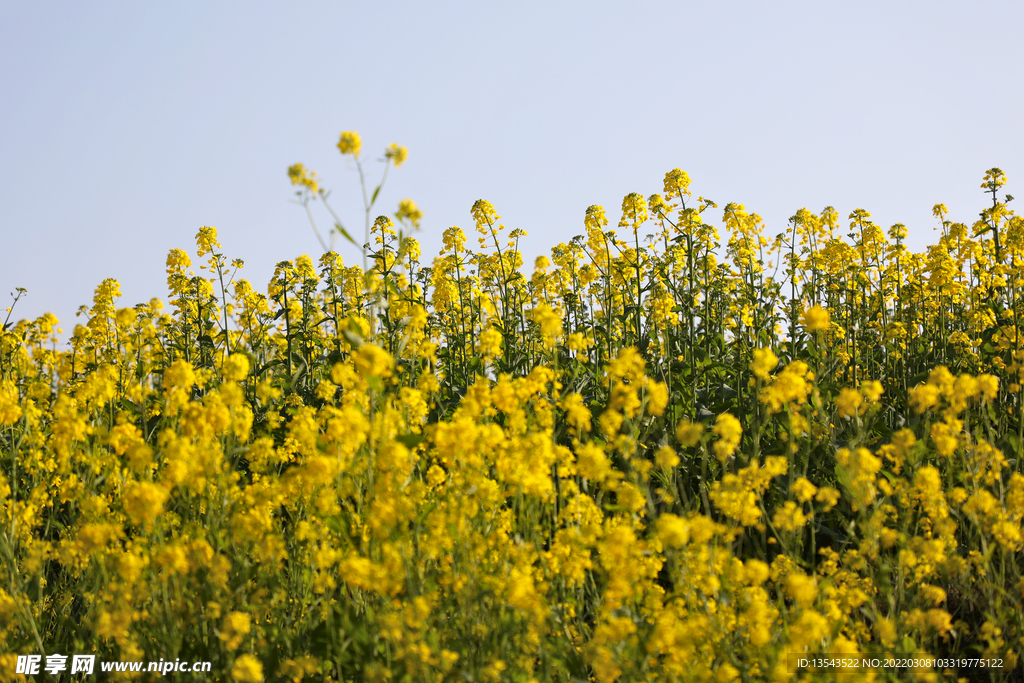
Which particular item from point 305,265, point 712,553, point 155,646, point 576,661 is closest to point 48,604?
point 155,646

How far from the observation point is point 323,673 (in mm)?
2646

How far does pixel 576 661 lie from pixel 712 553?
25.5 inches

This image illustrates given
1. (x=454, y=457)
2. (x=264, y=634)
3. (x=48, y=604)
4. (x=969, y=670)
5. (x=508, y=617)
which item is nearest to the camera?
(x=508, y=617)

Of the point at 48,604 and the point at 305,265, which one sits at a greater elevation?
the point at 305,265

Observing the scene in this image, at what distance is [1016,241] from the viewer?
5.92 m

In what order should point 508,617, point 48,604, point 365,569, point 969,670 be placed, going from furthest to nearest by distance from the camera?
point 48,604 → point 969,670 → point 508,617 → point 365,569

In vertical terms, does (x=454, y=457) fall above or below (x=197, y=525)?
above

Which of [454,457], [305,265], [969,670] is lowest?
[969,670]

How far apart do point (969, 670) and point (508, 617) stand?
7.15 ft

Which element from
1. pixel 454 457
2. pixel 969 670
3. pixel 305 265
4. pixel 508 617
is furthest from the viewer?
pixel 305 265

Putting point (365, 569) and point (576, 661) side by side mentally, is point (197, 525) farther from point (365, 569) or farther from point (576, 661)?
point (576, 661)

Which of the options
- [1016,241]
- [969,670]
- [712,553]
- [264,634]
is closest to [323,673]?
[264,634]

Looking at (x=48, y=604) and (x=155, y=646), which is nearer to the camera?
(x=155, y=646)

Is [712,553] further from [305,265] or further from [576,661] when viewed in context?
[305,265]
